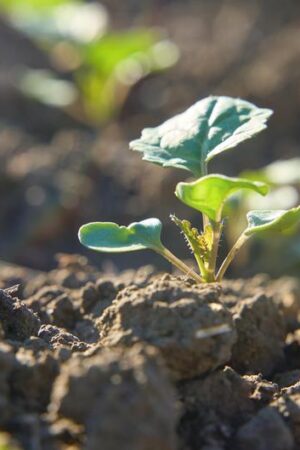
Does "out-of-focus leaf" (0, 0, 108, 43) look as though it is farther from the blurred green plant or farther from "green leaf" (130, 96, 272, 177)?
"green leaf" (130, 96, 272, 177)

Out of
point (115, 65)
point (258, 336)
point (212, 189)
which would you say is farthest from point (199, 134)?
point (115, 65)

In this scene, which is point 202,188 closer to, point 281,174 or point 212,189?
point 212,189

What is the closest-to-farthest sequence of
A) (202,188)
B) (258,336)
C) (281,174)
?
(202,188)
(258,336)
(281,174)

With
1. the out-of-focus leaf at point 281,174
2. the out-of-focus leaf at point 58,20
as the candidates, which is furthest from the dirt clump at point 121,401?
the out-of-focus leaf at point 58,20

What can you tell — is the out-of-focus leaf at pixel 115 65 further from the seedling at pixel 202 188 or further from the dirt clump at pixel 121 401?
the dirt clump at pixel 121 401

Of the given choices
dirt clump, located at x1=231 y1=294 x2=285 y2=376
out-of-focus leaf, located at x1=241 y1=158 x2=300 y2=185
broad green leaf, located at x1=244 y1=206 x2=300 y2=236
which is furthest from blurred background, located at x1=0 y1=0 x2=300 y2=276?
broad green leaf, located at x1=244 y1=206 x2=300 y2=236

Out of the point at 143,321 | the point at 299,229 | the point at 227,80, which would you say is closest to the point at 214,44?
the point at 227,80
